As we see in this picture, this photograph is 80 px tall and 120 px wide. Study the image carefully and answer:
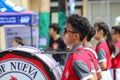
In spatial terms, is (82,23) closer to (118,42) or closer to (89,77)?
(89,77)

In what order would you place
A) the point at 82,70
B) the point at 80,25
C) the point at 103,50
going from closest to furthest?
the point at 82,70 < the point at 80,25 < the point at 103,50

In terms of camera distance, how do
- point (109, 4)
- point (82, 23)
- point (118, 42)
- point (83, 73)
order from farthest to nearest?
point (109, 4) → point (118, 42) → point (82, 23) → point (83, 73)

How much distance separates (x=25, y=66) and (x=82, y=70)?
26.4 inches

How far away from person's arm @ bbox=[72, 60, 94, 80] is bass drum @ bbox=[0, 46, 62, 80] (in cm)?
43

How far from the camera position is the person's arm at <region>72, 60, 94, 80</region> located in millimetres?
3820

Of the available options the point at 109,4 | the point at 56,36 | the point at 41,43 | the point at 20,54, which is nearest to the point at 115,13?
the point at 109,4

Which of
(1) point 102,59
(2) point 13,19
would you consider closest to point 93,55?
(1) point 102,59

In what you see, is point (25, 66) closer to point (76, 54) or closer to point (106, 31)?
point (76, 54)

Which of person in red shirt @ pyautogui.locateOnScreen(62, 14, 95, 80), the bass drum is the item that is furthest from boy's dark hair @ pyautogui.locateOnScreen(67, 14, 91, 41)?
the bass drum

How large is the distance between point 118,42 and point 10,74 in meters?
5.04

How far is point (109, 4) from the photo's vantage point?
808 inches

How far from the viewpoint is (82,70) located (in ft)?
12.6

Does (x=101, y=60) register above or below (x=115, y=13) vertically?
below

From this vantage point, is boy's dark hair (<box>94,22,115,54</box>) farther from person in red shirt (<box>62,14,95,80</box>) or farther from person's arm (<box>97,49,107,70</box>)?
person in red shirt (<box>62,14,95,80</box>)
